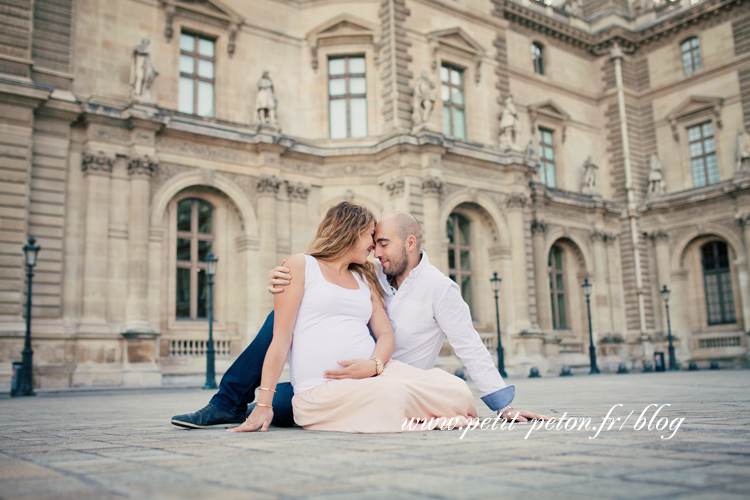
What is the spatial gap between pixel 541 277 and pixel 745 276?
9.73m

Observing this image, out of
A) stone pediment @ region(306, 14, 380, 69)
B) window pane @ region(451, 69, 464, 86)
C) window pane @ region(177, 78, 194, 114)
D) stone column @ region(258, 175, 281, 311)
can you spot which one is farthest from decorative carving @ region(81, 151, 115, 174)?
window pane @ region(451, 69, 464, 86)

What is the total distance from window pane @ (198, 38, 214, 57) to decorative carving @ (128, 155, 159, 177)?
4.76m

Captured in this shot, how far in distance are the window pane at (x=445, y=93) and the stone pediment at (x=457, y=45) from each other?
2.99 ft

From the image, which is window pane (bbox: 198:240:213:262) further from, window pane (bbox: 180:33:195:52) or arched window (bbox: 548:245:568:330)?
arched window (bbox: 548:245:568:330)

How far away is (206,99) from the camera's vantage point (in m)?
21.5

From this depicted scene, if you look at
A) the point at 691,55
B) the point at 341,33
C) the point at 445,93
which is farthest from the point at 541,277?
the point at 691,55

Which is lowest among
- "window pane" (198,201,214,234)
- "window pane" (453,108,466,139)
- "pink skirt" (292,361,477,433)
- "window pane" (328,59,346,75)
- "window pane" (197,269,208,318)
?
"pink skirt" (292,361,477,433)

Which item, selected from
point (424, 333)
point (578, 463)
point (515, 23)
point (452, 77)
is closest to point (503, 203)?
point (452, 77)

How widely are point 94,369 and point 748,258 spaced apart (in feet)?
87.9

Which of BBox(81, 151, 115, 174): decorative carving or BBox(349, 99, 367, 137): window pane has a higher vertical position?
BBox(349, 99, 367, 137): window pane

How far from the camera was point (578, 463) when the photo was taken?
2719 mm

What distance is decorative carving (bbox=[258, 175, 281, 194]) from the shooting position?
21000 millimetres

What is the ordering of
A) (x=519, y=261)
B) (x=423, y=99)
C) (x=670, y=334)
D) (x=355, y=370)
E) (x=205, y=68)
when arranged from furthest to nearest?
1. (x=670, y=334)
2. (x=519, y=261)
3. (x=423, y=99)
4. (x=205, y=68)
5. (x=355, y=370)

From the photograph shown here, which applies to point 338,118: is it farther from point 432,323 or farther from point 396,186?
point 432,323
